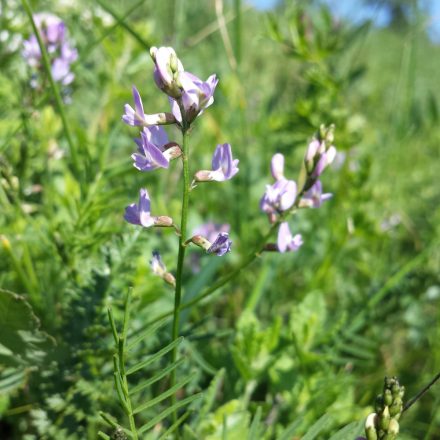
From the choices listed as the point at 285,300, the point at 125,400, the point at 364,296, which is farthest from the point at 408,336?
the point at 125,400

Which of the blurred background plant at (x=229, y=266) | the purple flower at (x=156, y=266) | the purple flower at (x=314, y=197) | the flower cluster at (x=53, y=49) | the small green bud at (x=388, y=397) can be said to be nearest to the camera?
the small green bud at (x=388, y=397)

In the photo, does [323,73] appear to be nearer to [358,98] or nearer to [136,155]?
[136,155]

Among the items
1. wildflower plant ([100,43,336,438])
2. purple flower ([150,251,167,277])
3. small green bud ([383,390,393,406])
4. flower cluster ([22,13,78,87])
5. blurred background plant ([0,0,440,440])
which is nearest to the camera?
small green bud ([383,390,393,406])

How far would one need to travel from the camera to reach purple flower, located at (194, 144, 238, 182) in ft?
3.99

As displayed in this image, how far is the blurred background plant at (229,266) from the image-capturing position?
61.6 inches

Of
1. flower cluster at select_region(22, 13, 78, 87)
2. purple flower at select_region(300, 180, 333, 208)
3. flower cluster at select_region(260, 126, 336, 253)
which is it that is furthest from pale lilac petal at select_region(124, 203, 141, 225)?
flower cluster at select_region(22, 13, 78, 87)

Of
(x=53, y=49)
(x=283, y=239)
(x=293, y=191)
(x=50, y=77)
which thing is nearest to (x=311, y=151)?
(x=293, y=191)

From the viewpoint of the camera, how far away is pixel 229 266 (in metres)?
2.75

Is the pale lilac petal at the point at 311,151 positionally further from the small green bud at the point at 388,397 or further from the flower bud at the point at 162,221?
the small green bud at the point at 388,397

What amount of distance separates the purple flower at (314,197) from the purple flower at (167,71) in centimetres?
48

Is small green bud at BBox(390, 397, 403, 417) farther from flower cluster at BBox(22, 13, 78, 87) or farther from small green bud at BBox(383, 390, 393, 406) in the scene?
flower cluster at BBox(22, 13, 78, 87)

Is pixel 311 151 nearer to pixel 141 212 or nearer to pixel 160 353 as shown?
pixel 141 212

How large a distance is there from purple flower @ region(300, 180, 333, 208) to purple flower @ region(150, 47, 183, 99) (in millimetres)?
477

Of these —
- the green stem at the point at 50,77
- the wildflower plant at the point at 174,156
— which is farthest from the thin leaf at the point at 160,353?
the green stem at the point at 50,77
